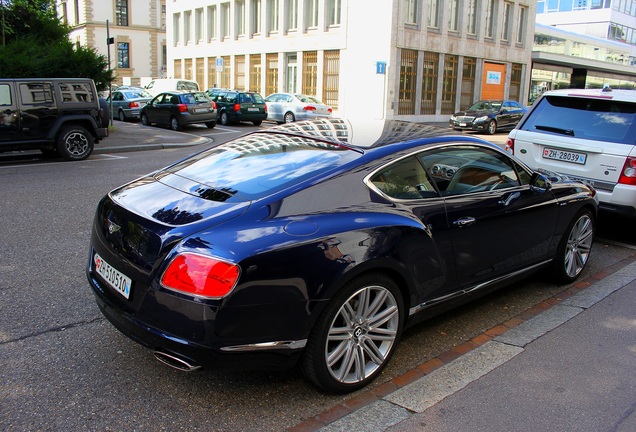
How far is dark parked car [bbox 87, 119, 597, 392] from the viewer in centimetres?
298

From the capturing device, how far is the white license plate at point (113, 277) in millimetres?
3238

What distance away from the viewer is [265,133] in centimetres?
461

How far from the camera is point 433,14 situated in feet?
122

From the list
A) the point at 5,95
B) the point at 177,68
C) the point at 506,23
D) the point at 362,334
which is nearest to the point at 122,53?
the point at 177,68

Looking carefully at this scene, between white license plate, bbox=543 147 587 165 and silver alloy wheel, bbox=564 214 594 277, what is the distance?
1380 millimetres

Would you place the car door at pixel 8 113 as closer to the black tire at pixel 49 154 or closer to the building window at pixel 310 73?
the black tire at pixel 49 154

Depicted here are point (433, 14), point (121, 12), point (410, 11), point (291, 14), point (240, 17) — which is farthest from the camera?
point (121, 12)

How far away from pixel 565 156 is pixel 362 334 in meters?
4.70

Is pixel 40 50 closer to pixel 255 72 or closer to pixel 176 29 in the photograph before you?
pixel 255 72

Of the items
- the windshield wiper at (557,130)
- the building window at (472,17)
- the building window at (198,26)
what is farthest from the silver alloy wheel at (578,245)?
the building window at (198,26)

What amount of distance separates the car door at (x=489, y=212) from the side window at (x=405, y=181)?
11cm

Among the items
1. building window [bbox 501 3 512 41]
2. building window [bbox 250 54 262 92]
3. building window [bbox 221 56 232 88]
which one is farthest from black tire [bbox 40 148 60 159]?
building window [bbox 501 3 512 41]

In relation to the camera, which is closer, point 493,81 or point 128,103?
point 128,103

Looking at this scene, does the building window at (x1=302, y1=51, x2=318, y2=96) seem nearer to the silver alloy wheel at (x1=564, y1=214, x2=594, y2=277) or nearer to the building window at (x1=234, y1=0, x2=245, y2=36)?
the building window at (x1=234, y1=0, x2=245, y2=36)
